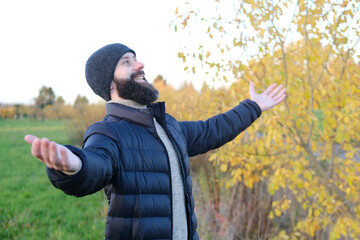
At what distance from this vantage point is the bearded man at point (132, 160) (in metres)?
1.43

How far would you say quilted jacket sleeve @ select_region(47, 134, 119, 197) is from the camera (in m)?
1.26

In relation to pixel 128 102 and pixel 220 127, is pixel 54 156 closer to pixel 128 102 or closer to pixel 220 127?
pixel 128 102

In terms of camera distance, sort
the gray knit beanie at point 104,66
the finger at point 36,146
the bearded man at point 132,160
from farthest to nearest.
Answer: the gray knit beanie at point 104,66
the bearded man at point 132,160
the finger at point 36,146

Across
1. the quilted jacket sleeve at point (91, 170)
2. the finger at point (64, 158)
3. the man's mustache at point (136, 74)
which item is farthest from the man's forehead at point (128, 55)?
the finger at point (64, 158)

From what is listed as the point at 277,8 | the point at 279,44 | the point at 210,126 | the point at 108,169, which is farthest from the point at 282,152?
the point at 108,169

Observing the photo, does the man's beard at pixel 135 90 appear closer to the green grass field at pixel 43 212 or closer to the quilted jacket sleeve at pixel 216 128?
the quilted jacket sleeve at pixel 216 128

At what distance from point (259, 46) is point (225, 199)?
2.97m

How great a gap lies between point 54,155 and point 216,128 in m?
1.25

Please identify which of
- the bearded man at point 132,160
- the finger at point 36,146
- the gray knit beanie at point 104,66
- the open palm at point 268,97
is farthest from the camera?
the open palm at point 268,97

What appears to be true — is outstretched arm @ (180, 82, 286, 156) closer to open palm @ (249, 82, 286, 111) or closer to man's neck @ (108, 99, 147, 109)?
open palm @ (249, 82, 286, 111)

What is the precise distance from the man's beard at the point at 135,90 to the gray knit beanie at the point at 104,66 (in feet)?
0.29

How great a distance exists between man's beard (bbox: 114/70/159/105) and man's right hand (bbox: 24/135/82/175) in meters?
0.68

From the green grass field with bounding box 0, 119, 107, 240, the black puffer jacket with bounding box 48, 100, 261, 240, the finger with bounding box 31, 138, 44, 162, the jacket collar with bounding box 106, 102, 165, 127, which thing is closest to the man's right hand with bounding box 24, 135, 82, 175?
the finger with bounding box 31, 138, 44, 162

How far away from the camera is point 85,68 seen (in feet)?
7.00
